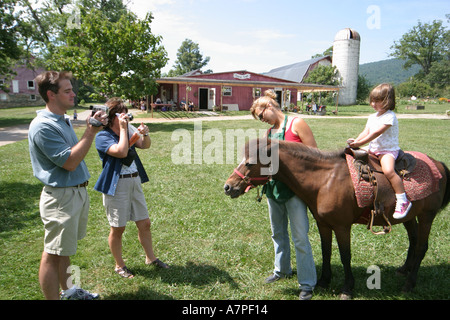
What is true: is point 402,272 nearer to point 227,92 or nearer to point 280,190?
point 280,190

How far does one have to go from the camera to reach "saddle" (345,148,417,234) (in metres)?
3.09

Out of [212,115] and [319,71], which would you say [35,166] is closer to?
[212,115]

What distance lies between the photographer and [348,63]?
4441 centimetres

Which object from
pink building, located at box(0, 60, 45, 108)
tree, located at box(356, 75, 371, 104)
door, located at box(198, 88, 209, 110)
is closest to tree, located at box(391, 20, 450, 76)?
tree, located at box(356, 75, 371, 104)

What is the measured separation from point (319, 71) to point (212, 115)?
26.0 metres

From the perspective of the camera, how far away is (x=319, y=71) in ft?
148

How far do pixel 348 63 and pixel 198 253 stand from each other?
156 feet

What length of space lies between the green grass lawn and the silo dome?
46.4 metres

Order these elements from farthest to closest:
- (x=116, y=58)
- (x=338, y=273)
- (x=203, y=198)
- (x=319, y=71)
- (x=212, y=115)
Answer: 1. (x=319, y=71)
2. (x=212, y=115)
3. (x=116, y=58)
4. (x=203, y=198)
5. (x=338, y=273)

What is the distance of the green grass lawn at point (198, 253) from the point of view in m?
3.40

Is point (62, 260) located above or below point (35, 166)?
below

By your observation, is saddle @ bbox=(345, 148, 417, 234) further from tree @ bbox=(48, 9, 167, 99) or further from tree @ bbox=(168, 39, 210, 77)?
tree @ bbox=(168, 39, 210, 77)
